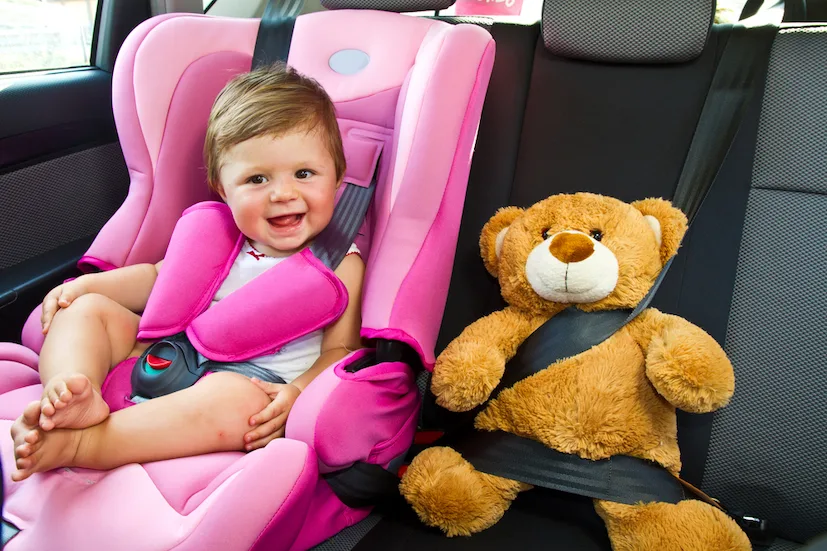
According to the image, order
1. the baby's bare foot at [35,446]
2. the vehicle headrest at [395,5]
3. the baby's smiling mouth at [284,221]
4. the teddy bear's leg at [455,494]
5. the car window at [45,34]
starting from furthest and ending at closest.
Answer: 1. the car window at [45,34]
2. the vehicle headrest at [395,5]
3. the baby's smiling mouth at [284,221]
4. the teddy bear's leg at [455,494]
5. the baby's bare foot at [35,446]

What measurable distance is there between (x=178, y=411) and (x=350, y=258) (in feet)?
1.52

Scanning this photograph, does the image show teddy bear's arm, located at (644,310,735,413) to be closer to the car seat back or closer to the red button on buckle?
the car seat back

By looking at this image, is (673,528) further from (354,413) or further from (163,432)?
(163,432)

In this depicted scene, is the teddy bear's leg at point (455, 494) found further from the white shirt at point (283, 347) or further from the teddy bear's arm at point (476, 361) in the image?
the white shirt at point (283, 347)

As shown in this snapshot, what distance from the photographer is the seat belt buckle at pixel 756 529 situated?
1239mm

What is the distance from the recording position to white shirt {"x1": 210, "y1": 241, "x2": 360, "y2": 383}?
4.38ft

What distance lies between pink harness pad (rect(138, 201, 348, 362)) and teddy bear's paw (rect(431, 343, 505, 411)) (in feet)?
0.83

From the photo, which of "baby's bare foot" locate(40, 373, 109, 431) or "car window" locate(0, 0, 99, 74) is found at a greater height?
"car window" locate(0, 0, 99, 74)

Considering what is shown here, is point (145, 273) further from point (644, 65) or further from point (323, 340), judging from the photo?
point (644, 65)

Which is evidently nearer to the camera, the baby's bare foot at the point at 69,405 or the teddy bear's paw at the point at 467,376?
the baby's bare foot at the point at 69,405

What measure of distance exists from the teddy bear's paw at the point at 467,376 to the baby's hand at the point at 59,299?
735 millimetres

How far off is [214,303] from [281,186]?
295mm

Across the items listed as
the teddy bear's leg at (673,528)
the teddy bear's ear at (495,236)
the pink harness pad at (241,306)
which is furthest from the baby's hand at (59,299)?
the teddy bear's leg at (673,528)

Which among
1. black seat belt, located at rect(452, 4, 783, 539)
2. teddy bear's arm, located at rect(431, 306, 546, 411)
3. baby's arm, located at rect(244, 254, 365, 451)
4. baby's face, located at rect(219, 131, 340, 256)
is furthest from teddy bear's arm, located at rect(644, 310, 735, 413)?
baby's face, located at rect(219, 131, 340, 256)
